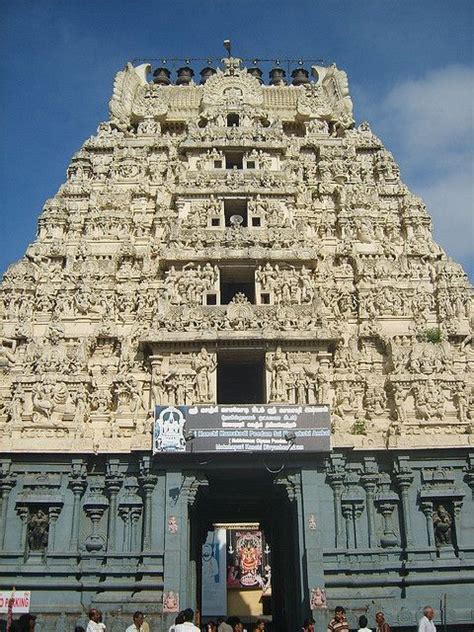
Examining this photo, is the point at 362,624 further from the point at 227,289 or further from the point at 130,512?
the point at 227,289

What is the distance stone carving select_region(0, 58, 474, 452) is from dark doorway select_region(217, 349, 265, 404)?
6.63ft

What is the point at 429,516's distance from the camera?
1762cm

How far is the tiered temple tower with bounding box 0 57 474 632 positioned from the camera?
17159 millimetres

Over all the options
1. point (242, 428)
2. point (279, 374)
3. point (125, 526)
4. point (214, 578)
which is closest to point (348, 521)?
point (242, 428)

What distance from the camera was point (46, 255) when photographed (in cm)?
2303

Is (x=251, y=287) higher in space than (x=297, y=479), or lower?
higher

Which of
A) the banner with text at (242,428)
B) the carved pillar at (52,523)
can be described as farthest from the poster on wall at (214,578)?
the banner with text at (242,428)

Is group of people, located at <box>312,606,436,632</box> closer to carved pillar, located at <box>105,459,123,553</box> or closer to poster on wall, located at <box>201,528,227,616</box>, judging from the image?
carved pillar, located at <box>105,459,123,553</box>

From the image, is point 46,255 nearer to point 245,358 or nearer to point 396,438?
point 245,358

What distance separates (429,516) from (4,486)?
11826mm

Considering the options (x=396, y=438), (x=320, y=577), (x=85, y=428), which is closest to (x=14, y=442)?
(x=85, y=428)

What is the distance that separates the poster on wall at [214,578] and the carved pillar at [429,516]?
56.7ft

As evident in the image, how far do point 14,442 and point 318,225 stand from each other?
1342cm

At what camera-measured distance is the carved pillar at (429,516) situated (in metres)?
17.4
